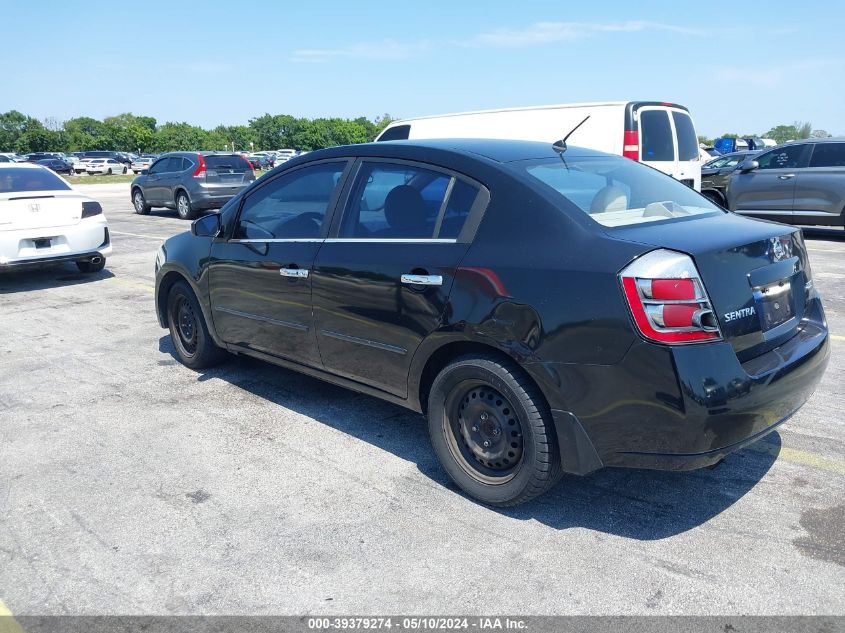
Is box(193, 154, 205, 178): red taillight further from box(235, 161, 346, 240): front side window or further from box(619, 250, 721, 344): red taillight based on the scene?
box(619, 250, 721, 344): red taillight

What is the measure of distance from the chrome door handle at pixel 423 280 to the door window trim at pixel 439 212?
187 millimetres

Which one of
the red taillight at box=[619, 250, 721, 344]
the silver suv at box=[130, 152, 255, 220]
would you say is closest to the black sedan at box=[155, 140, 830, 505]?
the red taillight at box=[619, 250, 721, 344]

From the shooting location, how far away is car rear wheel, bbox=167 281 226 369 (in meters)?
5.44

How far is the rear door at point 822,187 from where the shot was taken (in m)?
12.1

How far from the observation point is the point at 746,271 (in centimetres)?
311

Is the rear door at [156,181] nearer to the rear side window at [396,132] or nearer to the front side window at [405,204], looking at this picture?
the rear side window at [396,132]

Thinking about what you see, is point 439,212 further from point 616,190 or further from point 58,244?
point 58,244

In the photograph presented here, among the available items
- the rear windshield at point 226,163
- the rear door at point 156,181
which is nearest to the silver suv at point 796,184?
the rear windshield at point 226,163

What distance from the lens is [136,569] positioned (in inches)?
120

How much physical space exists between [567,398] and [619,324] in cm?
39

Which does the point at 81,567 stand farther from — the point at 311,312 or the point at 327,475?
the point at 311,312

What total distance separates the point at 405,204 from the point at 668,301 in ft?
5.00

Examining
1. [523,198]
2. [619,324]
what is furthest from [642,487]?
[523,198]

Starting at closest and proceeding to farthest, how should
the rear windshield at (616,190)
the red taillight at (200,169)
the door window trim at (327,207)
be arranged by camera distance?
the rear windshield at (616,190) → the door window trim at (327,207) → the red taillight at (200,169)
